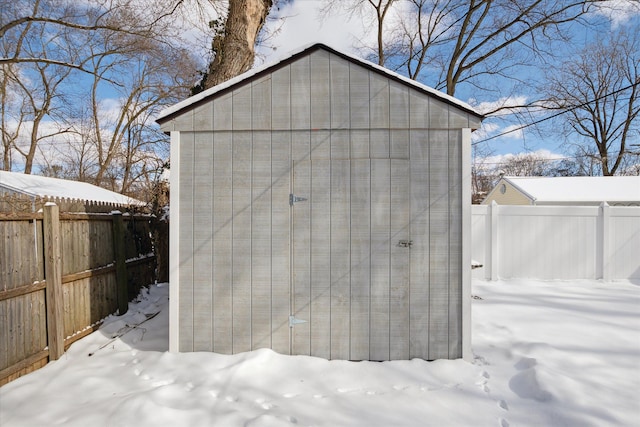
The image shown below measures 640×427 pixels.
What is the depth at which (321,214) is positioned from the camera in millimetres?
3275

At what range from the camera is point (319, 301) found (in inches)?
128

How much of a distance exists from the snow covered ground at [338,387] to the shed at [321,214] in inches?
11.7

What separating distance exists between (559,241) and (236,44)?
745 centimetres

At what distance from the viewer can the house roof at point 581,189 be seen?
40.4 feet

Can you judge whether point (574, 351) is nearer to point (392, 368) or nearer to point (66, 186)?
point (392, 368)

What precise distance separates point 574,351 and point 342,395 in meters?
2.51

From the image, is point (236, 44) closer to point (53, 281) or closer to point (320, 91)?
point (320, 91)

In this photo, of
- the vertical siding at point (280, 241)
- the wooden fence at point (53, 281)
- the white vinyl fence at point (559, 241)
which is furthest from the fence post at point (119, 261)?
the white vinyl fence at point (559, 241)

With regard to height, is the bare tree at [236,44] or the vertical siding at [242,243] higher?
the bare tree at [236,44]

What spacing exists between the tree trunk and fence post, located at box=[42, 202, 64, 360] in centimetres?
368

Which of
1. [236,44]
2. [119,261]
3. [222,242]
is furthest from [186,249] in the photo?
[236,44]

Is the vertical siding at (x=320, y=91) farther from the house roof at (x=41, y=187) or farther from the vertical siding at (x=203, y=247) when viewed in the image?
the house roof at (x=41, y=187)

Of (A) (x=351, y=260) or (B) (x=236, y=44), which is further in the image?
(B) (x=236, y=44)

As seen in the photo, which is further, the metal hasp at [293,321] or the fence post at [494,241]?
the fence post at [494,241]
